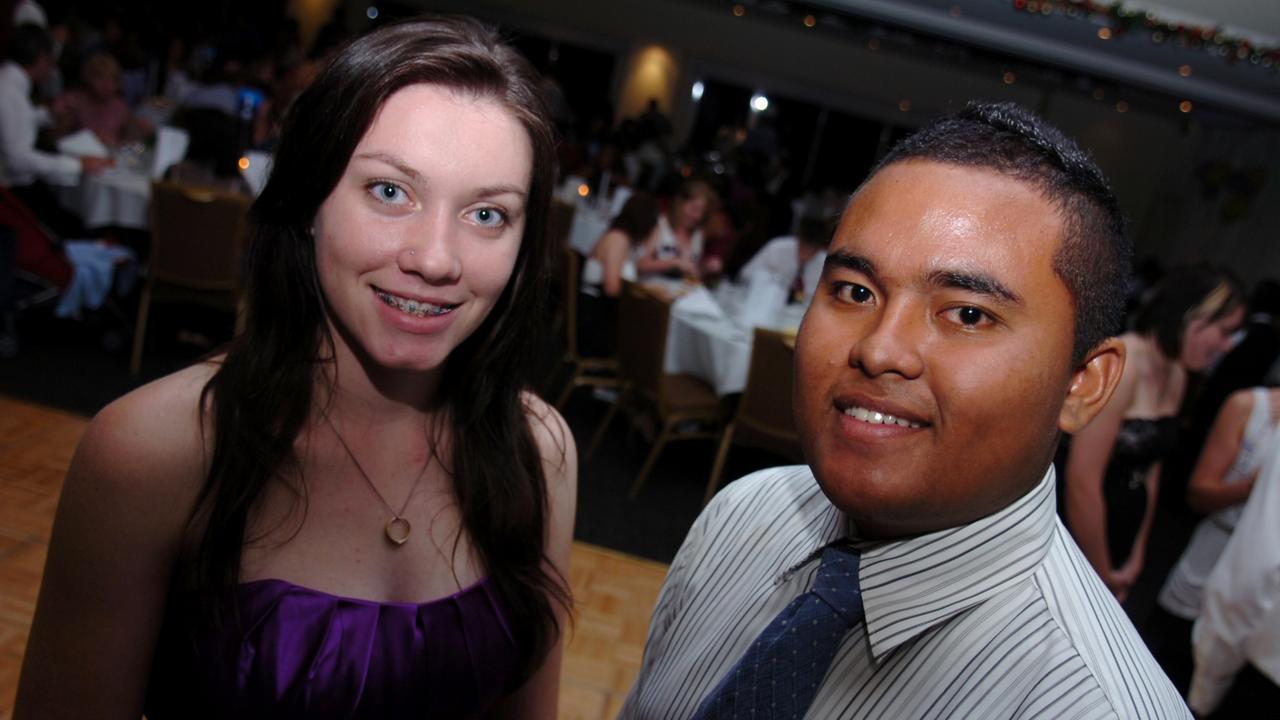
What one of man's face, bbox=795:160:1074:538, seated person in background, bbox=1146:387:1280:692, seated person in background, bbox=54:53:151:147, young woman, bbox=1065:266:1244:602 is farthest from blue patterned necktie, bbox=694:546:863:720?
seated person in background, bbox=54:53:151:147

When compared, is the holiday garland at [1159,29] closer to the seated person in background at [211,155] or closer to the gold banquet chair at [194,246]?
the seated person in background at [211,155]

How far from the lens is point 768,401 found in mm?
3980

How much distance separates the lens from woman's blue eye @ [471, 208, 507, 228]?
1139mm

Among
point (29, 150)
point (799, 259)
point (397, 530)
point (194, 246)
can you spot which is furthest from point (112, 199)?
point (397, 530)

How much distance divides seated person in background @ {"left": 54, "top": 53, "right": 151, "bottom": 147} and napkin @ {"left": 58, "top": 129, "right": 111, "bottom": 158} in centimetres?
29

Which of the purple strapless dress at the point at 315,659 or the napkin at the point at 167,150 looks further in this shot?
the napkin at the point at 167,150

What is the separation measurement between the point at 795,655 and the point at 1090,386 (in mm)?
367

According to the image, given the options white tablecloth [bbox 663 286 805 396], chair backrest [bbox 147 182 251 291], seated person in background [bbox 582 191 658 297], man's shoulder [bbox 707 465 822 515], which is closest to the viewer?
man's shoulder [bbox 707 465 822 515]

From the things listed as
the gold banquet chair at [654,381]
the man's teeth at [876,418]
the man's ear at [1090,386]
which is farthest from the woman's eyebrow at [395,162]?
the gold banquet chair at [654,381]

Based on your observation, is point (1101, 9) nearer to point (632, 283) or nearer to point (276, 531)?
point (632, 283)

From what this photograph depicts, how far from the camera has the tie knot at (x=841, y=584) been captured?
0.83m

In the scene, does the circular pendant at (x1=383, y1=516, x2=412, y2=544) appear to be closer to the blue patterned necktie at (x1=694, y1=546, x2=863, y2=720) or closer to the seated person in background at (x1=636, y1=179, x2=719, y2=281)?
the blue patterned necktie at (x1=694, y1=546, x2=863, y2=720)

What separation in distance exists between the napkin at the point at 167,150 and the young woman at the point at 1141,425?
4.91 meters

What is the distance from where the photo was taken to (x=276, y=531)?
122cm
